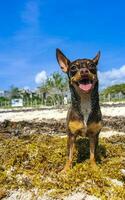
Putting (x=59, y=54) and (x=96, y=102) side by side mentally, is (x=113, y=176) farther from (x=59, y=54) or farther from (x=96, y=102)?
(x=59, y=54)

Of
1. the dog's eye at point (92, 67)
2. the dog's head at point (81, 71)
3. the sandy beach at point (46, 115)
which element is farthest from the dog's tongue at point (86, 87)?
the sandy beach at point (46, 115)

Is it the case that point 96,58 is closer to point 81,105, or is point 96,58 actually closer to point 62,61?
point 62,61

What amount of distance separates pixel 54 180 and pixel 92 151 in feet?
2.64

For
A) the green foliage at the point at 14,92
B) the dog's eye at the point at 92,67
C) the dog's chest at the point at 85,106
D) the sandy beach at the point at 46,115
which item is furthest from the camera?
the green foliage at the point at 14,92

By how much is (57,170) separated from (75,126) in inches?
35.2

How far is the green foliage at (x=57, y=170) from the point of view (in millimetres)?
6927

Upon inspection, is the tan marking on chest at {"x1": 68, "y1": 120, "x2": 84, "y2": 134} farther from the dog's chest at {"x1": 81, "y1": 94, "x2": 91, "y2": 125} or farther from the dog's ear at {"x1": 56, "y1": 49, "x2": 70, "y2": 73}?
the dog's ear at {"x1": 56, "y1": 49, "x2": 70, "y2": 73}

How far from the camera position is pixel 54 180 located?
729 centimetres

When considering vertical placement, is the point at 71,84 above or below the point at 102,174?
above

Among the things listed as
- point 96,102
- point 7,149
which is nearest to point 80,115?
point 96,102

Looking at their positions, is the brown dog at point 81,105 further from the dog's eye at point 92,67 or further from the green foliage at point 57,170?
the green foliage at point 57,170

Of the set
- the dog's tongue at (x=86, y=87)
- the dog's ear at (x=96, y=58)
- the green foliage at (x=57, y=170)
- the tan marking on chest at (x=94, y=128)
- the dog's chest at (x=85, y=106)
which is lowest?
the green foliage at (x=57, y=170)

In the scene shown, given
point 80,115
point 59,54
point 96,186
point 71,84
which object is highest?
point 59,54

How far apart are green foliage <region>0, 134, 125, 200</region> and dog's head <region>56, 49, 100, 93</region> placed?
4.43 ft
